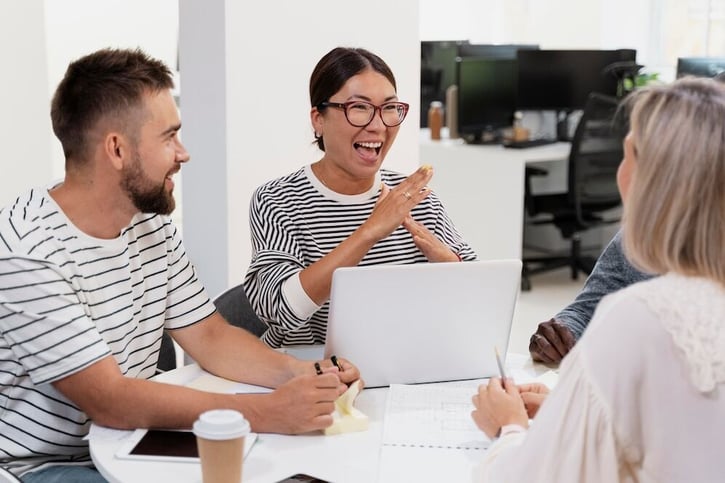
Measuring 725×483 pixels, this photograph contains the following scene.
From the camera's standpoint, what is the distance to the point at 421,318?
68.9 inches

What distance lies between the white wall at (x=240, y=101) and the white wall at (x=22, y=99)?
6.70 ft

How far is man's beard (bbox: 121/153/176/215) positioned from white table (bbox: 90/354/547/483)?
42 centimetres

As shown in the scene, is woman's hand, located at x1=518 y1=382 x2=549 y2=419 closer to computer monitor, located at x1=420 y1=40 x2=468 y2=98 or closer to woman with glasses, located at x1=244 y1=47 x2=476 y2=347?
woman with glasses, located at x1=244 y1=47 x2=476 y2=347

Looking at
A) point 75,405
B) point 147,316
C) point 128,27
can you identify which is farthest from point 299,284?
point 128,27

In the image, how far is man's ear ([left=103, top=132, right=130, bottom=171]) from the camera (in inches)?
69.9

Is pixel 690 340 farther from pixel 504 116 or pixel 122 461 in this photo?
pixel 504 116

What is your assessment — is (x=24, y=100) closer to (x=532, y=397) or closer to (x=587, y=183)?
(x=587, y=183)

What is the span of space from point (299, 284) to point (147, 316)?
1.03ft

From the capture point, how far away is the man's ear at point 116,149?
1.77 m

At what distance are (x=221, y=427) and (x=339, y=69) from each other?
44.7 inches

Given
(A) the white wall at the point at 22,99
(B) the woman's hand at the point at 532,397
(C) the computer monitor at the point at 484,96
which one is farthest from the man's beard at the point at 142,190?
(C) the computer monitor at the point at 484,96

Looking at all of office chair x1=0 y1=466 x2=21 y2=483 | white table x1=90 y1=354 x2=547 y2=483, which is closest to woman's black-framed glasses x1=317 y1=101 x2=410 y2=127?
white table x1=90 y1=354 x2=547 y2=483

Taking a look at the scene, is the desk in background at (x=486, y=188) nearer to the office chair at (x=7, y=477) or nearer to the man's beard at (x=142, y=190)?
the man's beard at (x=142, y=190)

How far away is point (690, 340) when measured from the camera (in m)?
1.11
